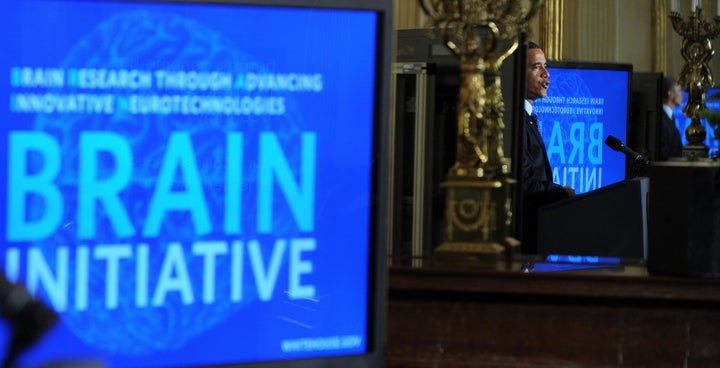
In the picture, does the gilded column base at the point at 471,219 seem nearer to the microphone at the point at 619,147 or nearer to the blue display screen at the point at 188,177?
the blue display screen at the point at 188,177

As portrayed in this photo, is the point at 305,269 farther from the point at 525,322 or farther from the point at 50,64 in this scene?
the point at 525,322

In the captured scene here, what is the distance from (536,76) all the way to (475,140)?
13.6 ft

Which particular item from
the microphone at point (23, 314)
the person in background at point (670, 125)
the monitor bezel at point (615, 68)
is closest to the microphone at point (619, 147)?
the monitor bezel at point (615, 68)

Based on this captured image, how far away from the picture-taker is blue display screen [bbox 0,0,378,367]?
5.34 ft

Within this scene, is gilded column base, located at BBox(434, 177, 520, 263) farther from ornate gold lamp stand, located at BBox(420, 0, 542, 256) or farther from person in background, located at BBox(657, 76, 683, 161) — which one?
person in background, located at BBox(657, 76, 683, 161)

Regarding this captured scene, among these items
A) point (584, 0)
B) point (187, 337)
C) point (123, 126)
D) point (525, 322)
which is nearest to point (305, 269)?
point (187, 337)

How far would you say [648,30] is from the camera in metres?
12.9

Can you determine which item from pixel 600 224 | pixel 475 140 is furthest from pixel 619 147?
pixel 475 140

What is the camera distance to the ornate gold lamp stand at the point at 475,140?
2.55 meters

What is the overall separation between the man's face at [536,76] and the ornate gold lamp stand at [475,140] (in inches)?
157

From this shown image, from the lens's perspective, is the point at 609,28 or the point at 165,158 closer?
the point at 165,158

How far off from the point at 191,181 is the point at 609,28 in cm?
1109

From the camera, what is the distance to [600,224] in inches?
191

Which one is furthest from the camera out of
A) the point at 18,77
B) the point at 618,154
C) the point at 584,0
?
the point at 584,0
